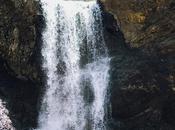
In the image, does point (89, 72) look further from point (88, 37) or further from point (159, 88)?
point (159, 88)

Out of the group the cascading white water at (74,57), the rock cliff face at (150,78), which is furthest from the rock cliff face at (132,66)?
the cascading white water at (74,57)

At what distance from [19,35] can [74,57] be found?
4481mm

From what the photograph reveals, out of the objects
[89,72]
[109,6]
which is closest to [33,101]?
[89,72]

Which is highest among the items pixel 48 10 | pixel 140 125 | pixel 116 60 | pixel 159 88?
pixel 48 10

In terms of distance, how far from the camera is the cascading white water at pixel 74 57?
Result: 31641mm

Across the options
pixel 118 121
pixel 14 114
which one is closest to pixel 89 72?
pixel 118 121

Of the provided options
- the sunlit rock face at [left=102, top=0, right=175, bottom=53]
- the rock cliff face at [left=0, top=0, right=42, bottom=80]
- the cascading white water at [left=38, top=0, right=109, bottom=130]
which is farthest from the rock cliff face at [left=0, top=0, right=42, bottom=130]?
the sunlit rock face at [left=102, top=0, right=175, bottom=53]

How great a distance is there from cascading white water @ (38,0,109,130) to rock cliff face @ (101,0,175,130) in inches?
68.5

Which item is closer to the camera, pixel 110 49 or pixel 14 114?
pixel 14 114

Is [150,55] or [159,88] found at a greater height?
[150,55]

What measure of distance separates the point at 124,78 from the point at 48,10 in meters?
7.47

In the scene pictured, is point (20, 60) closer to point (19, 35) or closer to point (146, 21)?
point (19, 35)

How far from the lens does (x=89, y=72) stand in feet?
105

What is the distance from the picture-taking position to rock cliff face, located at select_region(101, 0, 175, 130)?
3027cm
